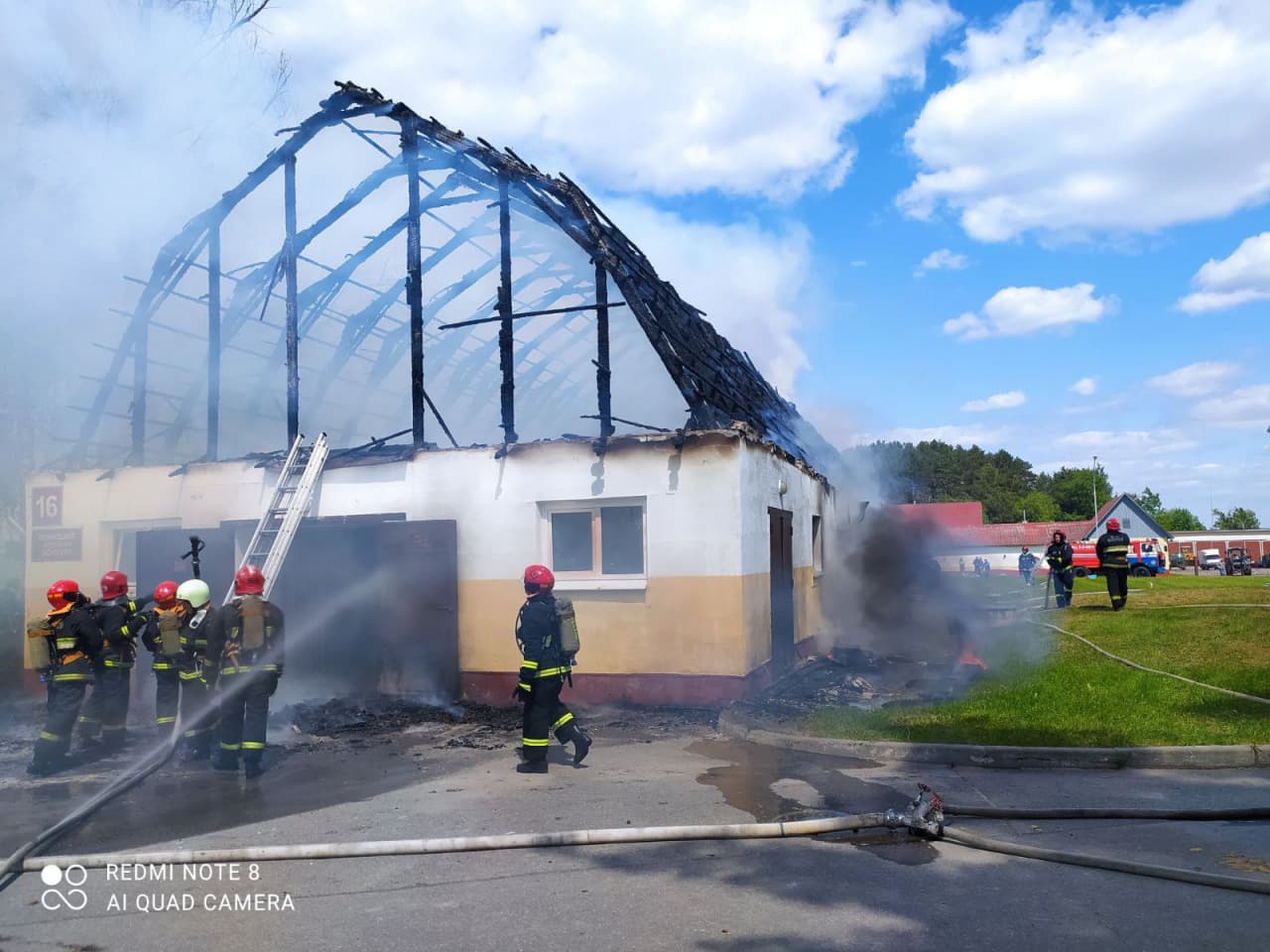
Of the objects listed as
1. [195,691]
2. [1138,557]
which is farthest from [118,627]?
[1138,557]

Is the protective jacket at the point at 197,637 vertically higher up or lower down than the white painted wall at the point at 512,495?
lower down

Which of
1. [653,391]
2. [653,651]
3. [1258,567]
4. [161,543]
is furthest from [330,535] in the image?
[1258,567]

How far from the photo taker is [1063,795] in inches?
244

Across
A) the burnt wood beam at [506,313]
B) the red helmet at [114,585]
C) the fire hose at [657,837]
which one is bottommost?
the fire hose at [657,837]

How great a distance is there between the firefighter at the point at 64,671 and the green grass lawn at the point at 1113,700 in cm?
649

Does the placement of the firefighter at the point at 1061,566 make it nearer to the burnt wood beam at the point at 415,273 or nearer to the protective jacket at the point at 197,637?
the burnt wood beam at the point at 415,273

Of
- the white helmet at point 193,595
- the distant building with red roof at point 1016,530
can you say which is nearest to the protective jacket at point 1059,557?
the white helmet at point 193,595

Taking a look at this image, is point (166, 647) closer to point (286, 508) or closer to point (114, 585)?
point (114, 585)

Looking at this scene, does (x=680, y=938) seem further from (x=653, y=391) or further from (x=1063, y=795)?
(x=653, y=391)

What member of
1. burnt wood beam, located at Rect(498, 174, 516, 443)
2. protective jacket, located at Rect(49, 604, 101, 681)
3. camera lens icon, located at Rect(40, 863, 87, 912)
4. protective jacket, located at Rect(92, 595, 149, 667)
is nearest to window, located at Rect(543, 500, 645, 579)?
burnt wood beam, located at Rect(498, 174, 516, 443)

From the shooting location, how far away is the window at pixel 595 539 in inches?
411

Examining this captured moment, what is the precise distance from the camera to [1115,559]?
606 inches

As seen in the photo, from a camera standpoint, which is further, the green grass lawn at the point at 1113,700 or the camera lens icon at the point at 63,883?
the green grass lawn at the point at 1113,700

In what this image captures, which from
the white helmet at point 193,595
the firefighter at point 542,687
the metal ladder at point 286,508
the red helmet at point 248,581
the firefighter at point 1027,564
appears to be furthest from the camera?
the firefighter at point 1027,564
